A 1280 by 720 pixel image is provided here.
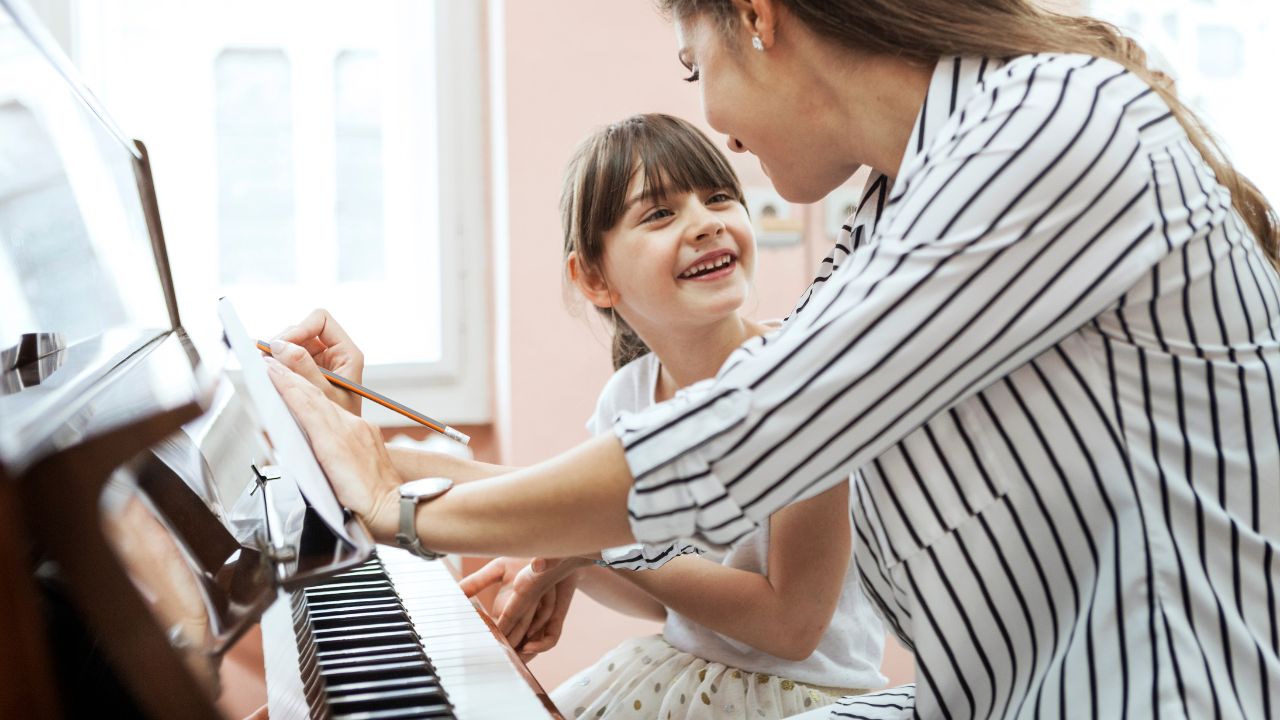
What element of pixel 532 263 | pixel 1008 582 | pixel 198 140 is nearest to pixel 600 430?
pixel 532 263

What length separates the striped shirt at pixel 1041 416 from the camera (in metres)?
0.65

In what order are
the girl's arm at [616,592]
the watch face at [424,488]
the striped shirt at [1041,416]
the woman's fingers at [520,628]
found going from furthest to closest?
the girl's arm at [616,592], the woman's fingers at [520,628], the watch face at [424,488], the striped shirt at [1041,416]

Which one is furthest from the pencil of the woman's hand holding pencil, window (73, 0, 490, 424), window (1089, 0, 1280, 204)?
window (1089, 0, 1280, 204)

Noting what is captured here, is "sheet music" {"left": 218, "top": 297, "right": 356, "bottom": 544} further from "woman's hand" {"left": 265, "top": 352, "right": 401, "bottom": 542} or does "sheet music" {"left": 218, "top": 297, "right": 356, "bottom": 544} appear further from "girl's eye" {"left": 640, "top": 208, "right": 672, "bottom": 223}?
"girl's eye" {"left": 640, "top": 208, "right": 672, "bottom": 223}

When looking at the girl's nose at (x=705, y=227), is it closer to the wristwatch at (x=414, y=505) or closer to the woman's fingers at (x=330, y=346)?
the woman's fingers at (x=330, y=346)

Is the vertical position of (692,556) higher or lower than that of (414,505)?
lower

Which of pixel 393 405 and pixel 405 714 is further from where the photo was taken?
pixel 393 405

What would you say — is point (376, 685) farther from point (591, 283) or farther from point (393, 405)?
point (591, 283)

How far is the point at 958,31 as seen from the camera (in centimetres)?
78

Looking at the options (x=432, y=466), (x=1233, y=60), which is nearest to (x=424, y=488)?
(x=432, y=466)

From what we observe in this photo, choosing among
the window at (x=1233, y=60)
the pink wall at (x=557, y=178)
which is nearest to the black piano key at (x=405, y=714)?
the pink wall at (x=557, y=178)

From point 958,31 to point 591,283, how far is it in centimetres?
81

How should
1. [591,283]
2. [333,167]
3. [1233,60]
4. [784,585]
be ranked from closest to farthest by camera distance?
[784,585]
[591,283]
[333,167]
[1233,60]

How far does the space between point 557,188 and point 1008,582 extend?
4.98 ft
